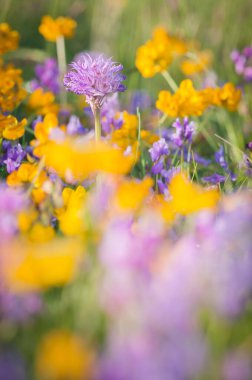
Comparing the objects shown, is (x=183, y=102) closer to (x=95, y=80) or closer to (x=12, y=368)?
(x=95, y=80)

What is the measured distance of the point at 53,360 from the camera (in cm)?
66

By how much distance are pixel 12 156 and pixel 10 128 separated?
0.22 feet

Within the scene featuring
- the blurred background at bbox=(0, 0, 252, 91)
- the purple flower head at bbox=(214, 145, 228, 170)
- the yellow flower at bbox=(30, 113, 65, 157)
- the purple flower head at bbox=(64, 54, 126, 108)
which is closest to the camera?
the purple flower head at bbox=(64, 54, 126, 108)

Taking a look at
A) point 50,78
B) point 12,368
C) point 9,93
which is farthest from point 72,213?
point 50,78

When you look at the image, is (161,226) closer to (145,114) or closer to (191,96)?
(191,96)

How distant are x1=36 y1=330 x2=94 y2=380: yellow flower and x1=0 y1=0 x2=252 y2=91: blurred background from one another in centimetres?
226

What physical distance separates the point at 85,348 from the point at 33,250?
0.14 meters

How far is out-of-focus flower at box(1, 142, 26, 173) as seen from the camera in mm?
1396

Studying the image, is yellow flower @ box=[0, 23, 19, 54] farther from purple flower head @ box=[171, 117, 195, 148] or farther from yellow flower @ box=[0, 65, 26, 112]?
purple flower head @ box=[171, 117, 195, 148]

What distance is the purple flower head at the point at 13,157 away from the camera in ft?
4.58

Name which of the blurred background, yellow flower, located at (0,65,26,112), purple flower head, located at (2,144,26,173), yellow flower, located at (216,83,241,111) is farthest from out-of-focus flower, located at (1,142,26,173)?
the blurred background

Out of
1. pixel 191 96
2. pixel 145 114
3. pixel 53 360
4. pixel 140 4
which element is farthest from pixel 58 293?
pixel 140 4

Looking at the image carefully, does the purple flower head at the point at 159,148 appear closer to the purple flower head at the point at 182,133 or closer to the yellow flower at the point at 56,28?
the purple flower head at the point at 182,133

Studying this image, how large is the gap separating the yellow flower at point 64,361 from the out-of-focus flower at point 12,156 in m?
0.75
